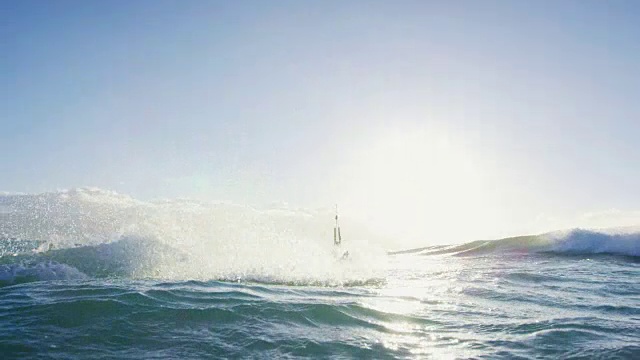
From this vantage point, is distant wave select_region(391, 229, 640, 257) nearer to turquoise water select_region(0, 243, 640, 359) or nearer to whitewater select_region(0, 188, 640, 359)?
whitewater select_region(0, 188, 640, 359)

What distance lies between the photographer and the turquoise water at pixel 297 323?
6555 millimetres

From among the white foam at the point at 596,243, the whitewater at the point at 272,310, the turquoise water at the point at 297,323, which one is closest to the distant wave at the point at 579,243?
the white foam at the point at 596,243

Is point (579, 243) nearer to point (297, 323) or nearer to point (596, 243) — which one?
point (596, 243)

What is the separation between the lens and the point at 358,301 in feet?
36.1

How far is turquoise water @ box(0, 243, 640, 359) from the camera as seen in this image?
6555 millimetres

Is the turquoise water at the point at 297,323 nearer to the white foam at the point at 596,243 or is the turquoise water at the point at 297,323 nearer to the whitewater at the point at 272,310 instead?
the whitewater at the point at 272,310

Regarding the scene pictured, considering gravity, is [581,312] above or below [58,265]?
below

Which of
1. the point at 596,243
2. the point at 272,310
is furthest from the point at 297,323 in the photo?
the point at 596,243

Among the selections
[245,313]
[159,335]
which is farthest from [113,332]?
[245,313]

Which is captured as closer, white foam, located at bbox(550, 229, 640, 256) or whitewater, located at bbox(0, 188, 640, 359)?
whitewater, located at bbox(0, 188, 640, 359)

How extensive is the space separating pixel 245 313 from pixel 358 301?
3.37 metres

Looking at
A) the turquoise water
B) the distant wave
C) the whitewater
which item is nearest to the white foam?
the distant wave

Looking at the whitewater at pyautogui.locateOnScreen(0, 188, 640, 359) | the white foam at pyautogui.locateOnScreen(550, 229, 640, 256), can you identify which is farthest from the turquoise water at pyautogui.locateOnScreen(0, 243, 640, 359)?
the white foam at pyautogui.locateOnScreen(550, 229, 640, 256)

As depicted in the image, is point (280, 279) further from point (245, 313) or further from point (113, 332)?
point (113, 332)
